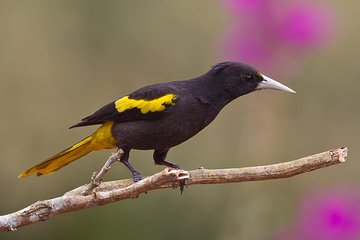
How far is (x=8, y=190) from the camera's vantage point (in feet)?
18.9

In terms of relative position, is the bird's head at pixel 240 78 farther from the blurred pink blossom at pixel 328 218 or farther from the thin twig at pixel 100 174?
the blurred pink blossom at pixel 328 218

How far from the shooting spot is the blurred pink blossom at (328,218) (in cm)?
399

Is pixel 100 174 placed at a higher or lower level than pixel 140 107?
lower

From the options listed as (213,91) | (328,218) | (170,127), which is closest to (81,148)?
(170,127)

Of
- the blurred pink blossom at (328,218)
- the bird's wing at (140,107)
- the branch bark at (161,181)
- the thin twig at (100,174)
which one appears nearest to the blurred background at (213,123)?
the blurred pink blossom at (328,218)

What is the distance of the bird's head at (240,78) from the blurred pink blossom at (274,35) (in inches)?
42.5

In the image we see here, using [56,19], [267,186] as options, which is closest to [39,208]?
[267,186]

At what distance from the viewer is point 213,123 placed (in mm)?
6082

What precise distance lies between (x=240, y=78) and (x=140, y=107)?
0.41 meters

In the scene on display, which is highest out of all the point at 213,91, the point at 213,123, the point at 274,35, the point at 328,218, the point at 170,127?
the point at 274,35

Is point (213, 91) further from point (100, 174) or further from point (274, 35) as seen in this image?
point (274, 35)

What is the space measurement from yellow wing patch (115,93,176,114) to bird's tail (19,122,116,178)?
10 cm

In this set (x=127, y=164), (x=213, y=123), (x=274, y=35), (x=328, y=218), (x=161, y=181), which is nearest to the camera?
(x=161, y=181)

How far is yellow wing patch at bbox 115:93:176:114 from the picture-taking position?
3.52 metres
